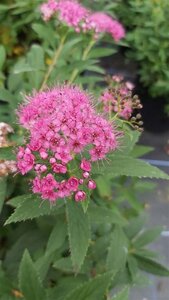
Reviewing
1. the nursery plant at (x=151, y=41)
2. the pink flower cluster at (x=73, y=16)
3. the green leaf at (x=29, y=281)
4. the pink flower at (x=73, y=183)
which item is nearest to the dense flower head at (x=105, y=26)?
the pink flower cluster at (x=73, y=16)

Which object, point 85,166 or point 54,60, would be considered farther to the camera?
point 54,60

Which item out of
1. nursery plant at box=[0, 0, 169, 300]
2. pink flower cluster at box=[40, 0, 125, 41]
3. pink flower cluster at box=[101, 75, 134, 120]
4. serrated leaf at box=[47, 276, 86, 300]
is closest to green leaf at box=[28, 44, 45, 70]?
A: nursery plant at box=[0, 0, 169, 300]

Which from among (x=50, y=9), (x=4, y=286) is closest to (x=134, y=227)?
(x=4, y=286)

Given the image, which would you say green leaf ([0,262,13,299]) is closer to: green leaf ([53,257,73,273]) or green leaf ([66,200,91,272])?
green leaf ([53,257,73,273])

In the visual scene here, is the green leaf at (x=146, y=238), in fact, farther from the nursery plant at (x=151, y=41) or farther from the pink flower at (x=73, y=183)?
the nursery plant at (x=151, y=41)

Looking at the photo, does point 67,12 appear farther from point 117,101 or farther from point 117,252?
point 117,252

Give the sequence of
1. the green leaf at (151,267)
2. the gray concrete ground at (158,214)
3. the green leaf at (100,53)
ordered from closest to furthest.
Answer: the green leaf at (151,267)
the green leaf at (100,53)
the gray concrete ground at (158,214)

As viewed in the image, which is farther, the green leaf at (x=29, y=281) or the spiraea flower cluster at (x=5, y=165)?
the spiraea flower cluster at (x=5, y=165)

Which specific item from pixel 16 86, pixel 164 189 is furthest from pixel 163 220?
pixel 16 86
